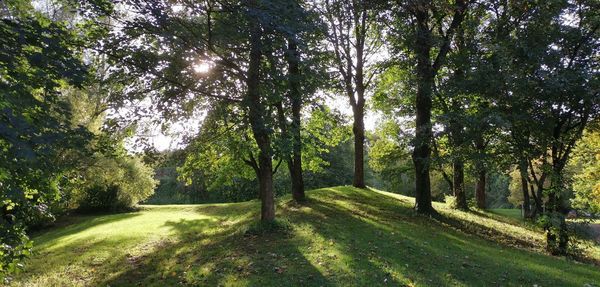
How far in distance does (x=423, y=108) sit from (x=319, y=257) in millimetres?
8971

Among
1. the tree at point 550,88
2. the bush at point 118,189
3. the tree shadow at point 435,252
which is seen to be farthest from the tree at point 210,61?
the bush at point 118,189

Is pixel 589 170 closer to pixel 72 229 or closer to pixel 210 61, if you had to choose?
pixel 210 61

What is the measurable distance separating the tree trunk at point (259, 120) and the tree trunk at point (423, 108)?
17.9ft

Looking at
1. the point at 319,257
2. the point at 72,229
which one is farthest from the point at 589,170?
the point at 72,229

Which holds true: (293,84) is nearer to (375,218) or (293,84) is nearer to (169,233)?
(375,218)

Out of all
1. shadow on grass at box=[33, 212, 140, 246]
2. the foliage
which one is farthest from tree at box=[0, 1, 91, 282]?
the foliage

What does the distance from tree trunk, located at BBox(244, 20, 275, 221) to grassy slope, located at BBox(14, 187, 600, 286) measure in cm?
131

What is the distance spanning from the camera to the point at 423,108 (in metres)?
16.8

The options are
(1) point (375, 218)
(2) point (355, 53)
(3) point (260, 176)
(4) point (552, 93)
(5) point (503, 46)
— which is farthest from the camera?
(2) point (355, 53)

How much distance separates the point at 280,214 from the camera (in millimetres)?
16422

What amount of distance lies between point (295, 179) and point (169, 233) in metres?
5.83

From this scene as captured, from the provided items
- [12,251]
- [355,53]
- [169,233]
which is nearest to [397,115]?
[355,53]

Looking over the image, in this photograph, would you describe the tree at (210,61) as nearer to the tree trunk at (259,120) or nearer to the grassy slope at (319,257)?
the tree trunk at (259,120)

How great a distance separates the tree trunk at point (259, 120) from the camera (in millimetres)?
11203
